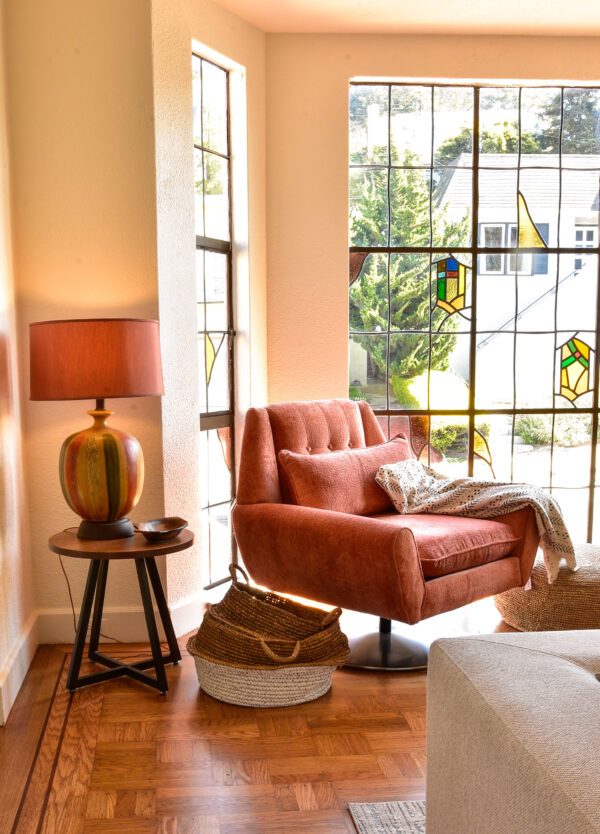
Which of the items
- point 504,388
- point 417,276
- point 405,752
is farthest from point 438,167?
point 405,752

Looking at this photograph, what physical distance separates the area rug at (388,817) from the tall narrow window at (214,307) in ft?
6.00

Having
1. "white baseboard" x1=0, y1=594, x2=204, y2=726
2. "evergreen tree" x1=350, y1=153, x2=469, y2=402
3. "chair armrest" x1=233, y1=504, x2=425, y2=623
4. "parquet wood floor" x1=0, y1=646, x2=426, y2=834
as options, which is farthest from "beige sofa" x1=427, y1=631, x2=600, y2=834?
"evergreen tree" x1=350, y1=153, x2=469, y2=402

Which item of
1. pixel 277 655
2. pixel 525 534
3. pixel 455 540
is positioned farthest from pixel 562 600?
pixel 277 655

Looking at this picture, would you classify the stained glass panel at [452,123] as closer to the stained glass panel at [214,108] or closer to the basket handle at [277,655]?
the stained glass panel at [214,108]

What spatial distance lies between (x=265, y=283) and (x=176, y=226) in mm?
856

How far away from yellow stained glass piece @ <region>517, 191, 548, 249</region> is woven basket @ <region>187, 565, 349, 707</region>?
2459 mm

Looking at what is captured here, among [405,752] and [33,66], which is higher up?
[33,66]

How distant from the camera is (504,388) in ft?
14.6

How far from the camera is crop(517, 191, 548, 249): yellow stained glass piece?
14.3 feet

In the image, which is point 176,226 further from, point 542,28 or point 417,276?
point 542,28

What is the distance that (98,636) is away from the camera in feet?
10.3

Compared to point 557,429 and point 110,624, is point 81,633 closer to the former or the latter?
point 110,624

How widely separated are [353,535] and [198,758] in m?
0.86

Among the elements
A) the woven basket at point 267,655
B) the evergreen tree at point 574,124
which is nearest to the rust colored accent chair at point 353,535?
the woven basket at point 267,655
